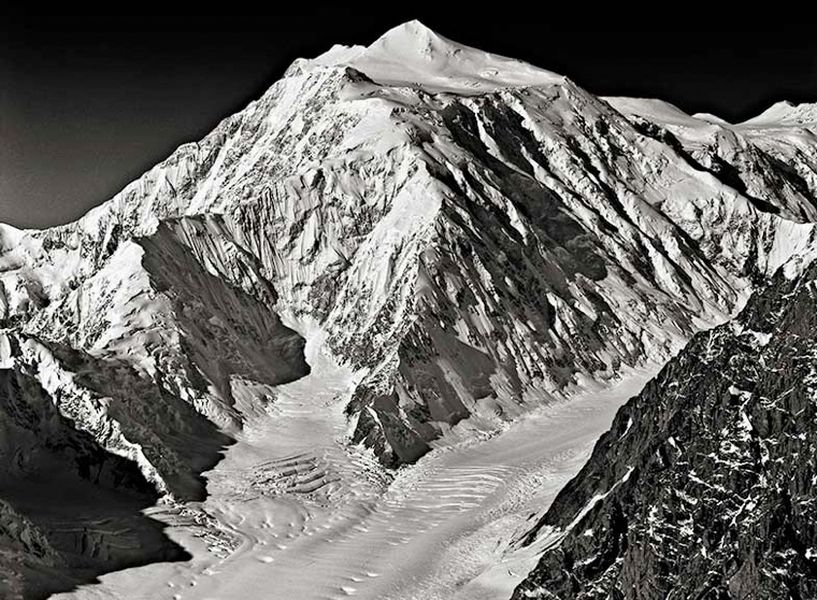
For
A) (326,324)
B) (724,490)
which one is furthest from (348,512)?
(326,324)

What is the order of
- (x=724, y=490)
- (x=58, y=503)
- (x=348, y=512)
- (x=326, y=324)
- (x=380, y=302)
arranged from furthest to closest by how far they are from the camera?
(x=326, y=324) → (x=380, y=302) → (x=348, y=512) → (x=58, y=503) → (x=724, y=490)

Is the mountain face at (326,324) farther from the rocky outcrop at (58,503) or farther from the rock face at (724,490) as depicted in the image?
the rock face at (724,490)

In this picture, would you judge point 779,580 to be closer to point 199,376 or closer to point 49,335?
point 199,376

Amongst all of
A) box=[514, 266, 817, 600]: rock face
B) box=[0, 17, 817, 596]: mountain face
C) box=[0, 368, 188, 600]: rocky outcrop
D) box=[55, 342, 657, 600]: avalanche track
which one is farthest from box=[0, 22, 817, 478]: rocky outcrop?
box=[514, 266, 817, 600]: rock face

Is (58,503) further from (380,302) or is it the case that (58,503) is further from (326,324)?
(326,324)

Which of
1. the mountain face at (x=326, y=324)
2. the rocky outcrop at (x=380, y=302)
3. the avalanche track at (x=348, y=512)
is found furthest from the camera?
the rocky outcrop at (x=380, y=302)

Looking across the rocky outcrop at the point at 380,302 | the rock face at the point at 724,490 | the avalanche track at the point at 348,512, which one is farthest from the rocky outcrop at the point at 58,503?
the rock face at the point at 724,490

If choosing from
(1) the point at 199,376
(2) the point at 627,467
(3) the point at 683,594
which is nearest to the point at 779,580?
(3) the point at 683,594
